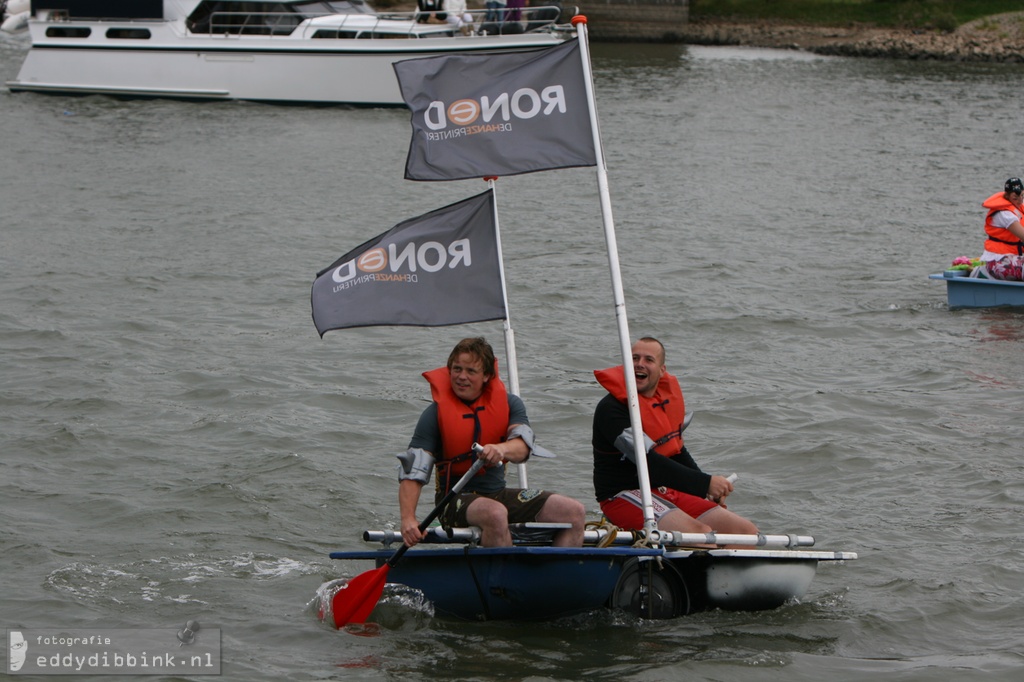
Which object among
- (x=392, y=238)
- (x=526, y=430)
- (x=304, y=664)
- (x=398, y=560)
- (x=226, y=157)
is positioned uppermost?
(x=226, y=157)

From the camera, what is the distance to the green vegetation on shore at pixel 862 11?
49.8 metres

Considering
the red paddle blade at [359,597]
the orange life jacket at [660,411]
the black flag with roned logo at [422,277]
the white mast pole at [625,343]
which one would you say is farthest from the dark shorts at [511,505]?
the black flag with roned logo at [422,277]

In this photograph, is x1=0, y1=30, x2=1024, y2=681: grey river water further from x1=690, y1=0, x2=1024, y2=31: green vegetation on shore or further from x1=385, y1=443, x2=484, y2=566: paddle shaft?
x1=690, y1=0, x2=1024, y2=31: green vegetation on shore

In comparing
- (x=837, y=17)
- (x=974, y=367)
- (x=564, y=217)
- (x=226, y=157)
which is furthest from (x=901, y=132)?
(x=837, y=17)

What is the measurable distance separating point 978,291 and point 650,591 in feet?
33.5

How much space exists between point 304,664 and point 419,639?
697mm

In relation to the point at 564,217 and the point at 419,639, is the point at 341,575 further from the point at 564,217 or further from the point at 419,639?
the point at 564,217

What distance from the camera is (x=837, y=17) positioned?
169 ft

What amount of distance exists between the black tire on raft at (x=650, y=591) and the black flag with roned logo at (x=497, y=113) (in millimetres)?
2486

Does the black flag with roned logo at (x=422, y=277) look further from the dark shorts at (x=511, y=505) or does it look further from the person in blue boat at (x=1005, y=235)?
the person in blue boat at (x=1005, y=235)

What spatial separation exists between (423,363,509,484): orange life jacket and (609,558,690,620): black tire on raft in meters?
1.06

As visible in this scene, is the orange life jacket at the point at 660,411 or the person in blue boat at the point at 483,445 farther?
the orange life jacket at the point at 660,411

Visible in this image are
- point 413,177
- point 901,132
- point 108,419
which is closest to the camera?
point 413,177

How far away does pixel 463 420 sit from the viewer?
8148 mm
